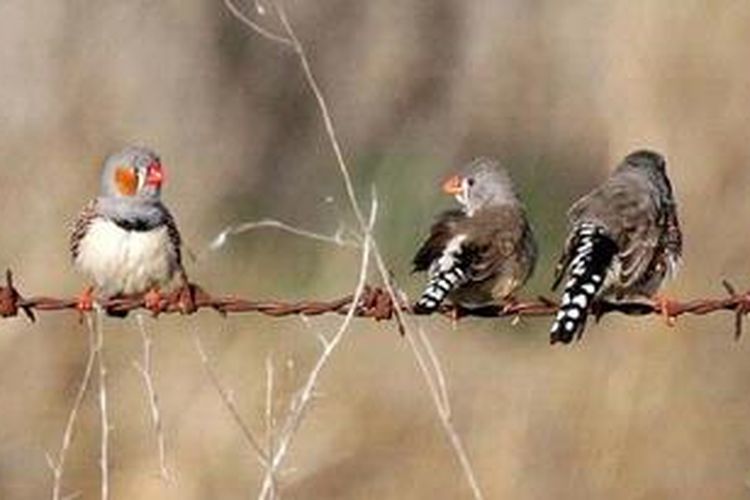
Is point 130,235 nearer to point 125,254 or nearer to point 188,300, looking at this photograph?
point 125,254

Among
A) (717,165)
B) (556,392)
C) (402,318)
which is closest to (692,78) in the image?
(717,165)

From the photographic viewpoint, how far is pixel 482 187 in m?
10.1

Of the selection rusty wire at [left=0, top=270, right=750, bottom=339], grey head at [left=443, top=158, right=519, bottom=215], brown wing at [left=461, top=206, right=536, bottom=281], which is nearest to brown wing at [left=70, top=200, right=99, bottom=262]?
rusty wire at [left=0, top=270, right=750, bottom=339]

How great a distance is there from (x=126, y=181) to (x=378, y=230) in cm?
895

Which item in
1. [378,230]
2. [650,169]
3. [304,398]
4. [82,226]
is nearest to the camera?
[304,398]

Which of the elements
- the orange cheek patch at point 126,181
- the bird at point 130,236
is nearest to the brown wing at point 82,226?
the bird at point 130,236

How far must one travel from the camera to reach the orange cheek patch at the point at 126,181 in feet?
30.0

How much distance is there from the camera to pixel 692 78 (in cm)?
1577

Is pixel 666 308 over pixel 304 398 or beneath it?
beneath

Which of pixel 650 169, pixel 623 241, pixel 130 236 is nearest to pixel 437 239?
pixel 623 241

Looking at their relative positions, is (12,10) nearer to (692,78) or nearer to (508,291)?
(692,78)

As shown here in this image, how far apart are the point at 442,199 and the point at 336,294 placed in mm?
1805

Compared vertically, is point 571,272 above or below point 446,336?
above

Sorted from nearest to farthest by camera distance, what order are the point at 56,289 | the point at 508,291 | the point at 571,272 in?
the point at 571,272, the point at 508,291, the point at 56,289
